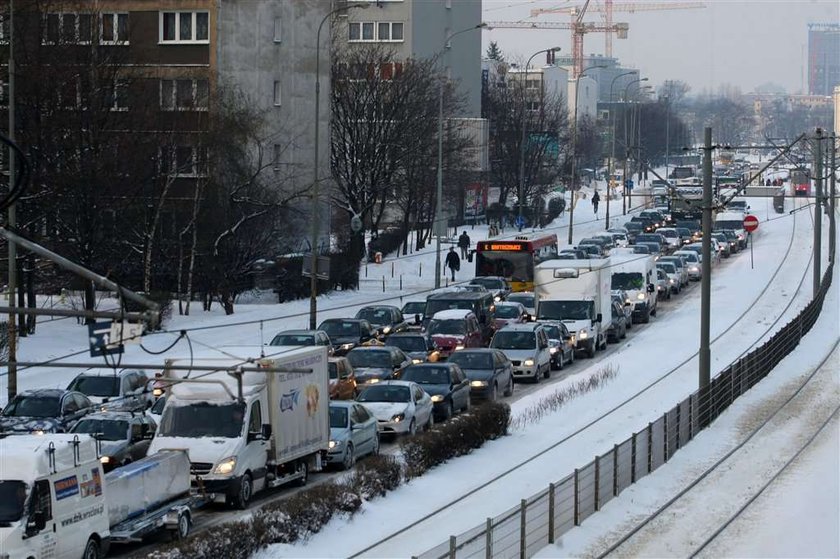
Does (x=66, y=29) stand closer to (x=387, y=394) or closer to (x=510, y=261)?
(x=510, y=261)

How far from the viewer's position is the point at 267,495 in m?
25.4

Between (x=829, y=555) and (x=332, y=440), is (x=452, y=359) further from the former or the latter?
(x=829, y=555)

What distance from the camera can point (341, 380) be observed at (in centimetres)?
3475

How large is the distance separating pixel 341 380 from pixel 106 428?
325 inches

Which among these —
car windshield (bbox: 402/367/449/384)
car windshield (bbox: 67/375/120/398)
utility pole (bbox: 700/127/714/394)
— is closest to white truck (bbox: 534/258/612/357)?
car windshield (bbox: 402/367/449/384)

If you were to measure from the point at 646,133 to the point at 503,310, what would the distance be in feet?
421

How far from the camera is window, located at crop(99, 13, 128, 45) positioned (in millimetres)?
52588

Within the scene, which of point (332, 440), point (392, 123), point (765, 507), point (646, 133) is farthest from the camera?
point (646, 133)

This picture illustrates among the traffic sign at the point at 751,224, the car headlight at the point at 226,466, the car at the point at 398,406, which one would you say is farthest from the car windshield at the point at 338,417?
the traffic sign at the point at 751,224

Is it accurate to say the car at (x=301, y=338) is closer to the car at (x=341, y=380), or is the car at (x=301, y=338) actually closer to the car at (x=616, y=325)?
the car at (x=341, y=380)

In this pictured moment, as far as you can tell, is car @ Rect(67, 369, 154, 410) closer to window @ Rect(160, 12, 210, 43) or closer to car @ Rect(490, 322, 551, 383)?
car @ Rect(490, 322, 551, 383)

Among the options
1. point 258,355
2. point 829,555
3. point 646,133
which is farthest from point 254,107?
point 646,133

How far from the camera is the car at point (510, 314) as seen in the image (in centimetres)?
4916

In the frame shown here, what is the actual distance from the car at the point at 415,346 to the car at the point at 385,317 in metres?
5.05
